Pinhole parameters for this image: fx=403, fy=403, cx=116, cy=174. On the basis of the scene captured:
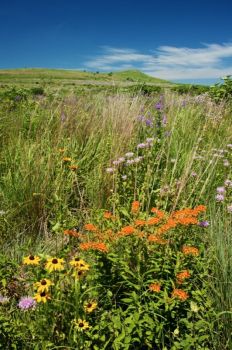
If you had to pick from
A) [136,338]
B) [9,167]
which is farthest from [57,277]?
[9,167]

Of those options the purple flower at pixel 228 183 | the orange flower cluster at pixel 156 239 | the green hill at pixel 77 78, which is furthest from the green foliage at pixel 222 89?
the green hill at pixel 77 78

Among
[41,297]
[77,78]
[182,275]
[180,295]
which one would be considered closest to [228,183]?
[182,275]

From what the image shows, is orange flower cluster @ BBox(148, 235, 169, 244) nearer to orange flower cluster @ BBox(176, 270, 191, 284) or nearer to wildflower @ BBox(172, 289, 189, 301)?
orange flower cluster @ BBox(176, 270, 191, 284)

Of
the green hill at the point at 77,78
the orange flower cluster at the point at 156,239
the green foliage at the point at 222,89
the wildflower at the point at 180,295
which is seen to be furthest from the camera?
the green hill at the point at 77,78

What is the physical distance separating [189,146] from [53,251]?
8.08 feet

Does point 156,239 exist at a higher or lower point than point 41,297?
higher

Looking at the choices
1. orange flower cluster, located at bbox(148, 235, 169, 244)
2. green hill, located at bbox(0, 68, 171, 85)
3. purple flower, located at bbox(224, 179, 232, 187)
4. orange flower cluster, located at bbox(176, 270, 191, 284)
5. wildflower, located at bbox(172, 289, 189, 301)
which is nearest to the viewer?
wildflower, located at bbox(172, 289, 189, 301)

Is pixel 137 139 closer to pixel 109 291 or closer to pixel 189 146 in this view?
pixel 189 146

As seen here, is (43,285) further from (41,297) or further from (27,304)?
(27,304)

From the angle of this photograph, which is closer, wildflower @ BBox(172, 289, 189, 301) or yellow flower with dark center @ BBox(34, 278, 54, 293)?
yellow flower with dark center @ BBox(34, 278, 54, 293)

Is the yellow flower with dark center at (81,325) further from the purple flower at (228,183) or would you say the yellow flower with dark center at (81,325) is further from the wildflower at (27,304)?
the purple flower at (228,183)

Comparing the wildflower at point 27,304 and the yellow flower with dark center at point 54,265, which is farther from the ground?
the yellow flower with dark center at point 54,265

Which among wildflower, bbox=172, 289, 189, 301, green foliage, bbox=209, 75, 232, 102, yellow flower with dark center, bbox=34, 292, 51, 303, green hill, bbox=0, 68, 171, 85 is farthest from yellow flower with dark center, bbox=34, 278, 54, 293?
green hill, bbox=0, 68, 171, 85

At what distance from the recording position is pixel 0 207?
3621 mm
